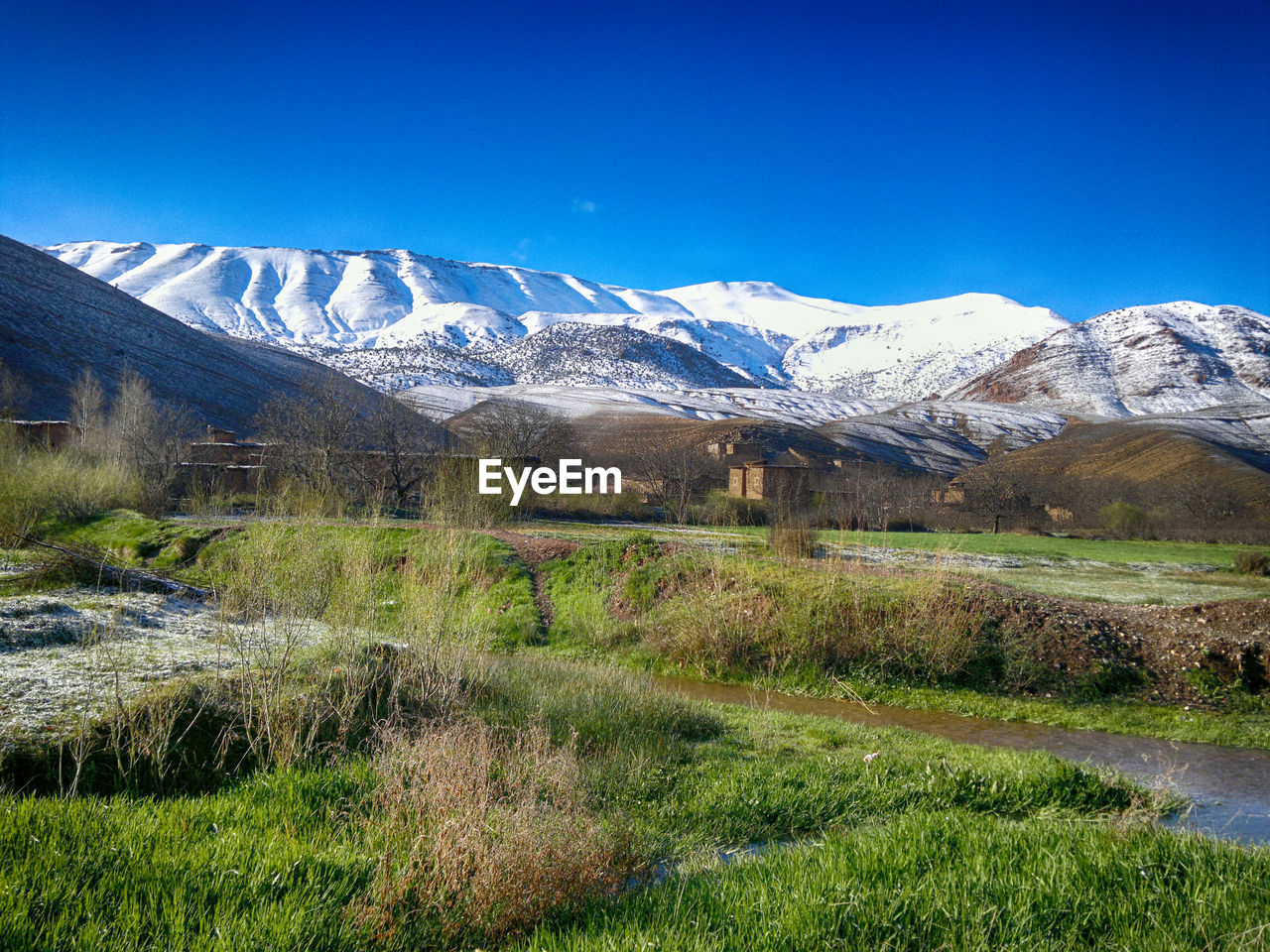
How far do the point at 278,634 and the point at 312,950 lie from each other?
4.32 metres

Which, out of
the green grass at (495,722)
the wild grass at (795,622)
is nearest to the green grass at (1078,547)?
the wild grass at (795,622)

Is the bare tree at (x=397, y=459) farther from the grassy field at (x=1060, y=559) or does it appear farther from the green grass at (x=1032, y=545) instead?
the grassy field at (x=1060, y=559)

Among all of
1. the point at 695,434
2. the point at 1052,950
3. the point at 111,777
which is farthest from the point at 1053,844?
the point at 695,434

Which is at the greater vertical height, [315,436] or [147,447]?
[315,436]

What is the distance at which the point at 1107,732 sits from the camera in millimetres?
11484

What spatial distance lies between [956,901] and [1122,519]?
141 ft

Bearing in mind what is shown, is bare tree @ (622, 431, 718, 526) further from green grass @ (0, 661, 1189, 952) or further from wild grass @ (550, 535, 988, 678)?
green grass @ (0, 661, 1189, 952)

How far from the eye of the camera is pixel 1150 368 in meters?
162

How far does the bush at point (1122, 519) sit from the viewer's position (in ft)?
122

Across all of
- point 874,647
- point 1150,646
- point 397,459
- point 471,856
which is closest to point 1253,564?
point 1150,646

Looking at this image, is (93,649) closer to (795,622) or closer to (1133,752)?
(795,622)

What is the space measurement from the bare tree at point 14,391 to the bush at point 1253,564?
63226 mm

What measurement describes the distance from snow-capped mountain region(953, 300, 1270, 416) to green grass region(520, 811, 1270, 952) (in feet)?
554

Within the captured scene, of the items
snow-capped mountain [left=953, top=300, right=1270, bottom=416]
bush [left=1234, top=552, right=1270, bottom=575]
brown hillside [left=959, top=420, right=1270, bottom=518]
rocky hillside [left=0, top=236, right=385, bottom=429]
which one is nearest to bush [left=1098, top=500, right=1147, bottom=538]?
brown hillside [left=959, top=420, right=1270, bottom=518]
